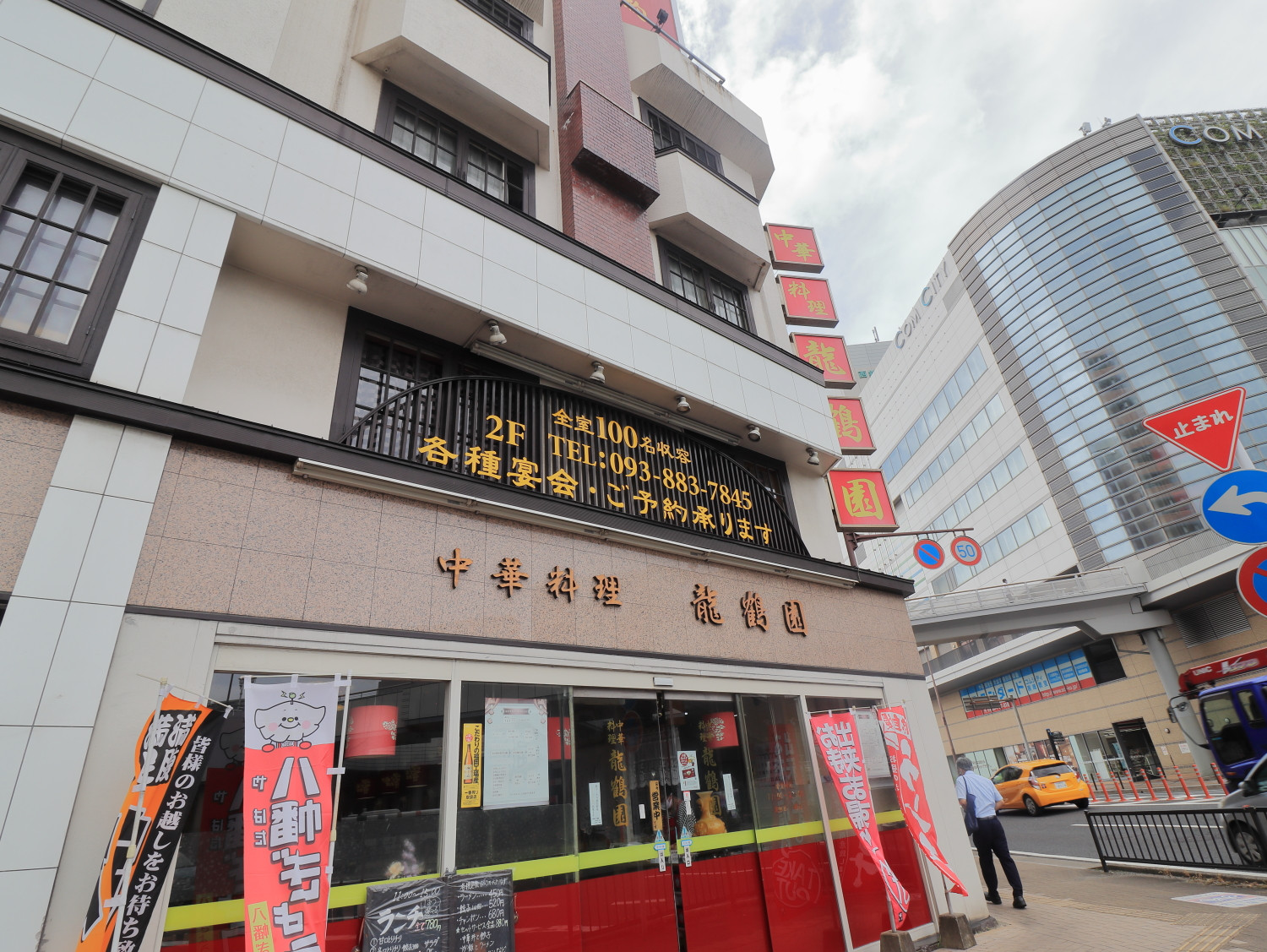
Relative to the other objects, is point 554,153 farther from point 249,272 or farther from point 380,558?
point 380,558

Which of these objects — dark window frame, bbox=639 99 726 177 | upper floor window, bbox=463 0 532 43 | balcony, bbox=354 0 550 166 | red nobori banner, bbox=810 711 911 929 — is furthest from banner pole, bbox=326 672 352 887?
dark window frame, bbox=639 99 726 177

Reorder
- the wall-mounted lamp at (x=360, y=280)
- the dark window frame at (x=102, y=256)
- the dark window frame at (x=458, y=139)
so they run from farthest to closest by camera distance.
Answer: the dark window frame at (x=458, y=139) → the wall-mounted lamp at (x=360, y=280) → the dark window frame at (x=102, y=256)

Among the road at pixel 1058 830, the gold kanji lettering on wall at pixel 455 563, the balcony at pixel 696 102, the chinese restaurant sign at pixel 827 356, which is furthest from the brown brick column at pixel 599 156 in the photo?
the road at pixel 1058 830

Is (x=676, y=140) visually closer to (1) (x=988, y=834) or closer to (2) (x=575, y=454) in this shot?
(2) (x=575, y=454)

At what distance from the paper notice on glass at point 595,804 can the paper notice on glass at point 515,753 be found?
1.76ft

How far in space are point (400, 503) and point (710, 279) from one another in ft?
28.5

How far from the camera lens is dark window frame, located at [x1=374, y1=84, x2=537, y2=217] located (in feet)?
26.6

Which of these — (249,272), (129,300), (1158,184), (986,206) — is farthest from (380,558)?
(986,206)

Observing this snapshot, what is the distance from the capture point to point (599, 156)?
10.2 meters

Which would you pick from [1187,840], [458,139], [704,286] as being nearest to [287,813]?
[458,139]

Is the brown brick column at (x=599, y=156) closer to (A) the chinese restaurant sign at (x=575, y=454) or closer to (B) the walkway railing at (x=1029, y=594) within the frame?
(A) the chinese restaurant sign at (x=575, y=454)

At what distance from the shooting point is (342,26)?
8.32 m

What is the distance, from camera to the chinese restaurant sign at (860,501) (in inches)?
472

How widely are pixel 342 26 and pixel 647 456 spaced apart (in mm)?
6900
